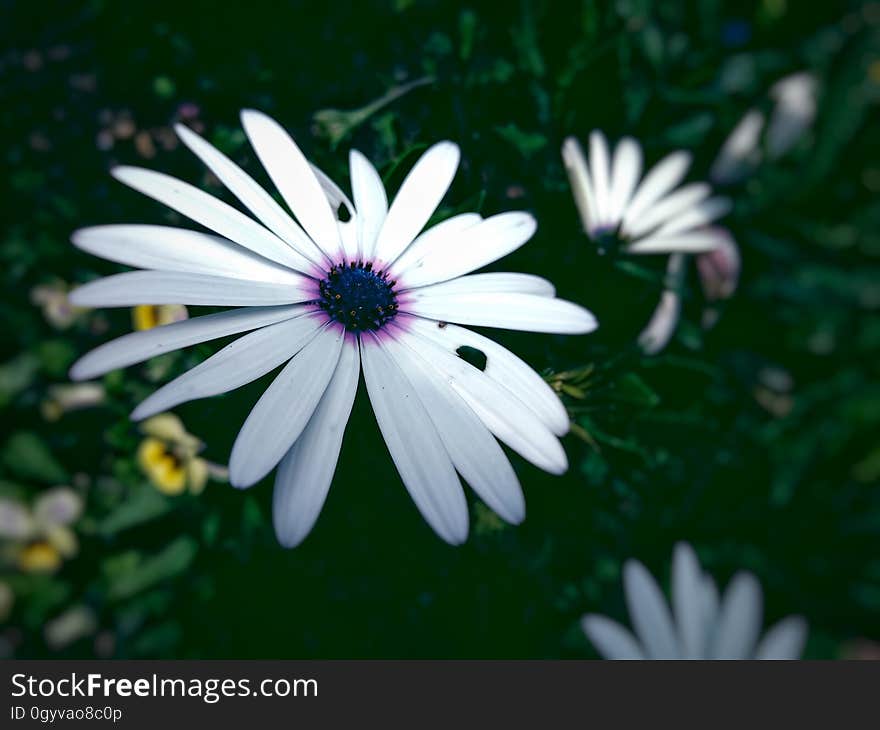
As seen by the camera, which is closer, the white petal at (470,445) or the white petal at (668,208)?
the white petal at (470,445)

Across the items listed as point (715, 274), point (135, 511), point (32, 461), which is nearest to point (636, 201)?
point (715, 274)

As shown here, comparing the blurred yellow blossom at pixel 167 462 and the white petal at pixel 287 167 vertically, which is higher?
the blurred yellow blossom at pixel 167 462

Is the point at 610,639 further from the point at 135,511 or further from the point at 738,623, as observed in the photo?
the point at 135,511

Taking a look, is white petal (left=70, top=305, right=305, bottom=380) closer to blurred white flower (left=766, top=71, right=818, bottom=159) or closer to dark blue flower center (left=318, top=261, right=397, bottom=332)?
dark blue flower center (left=318, top=261, right=397, bottom=332)

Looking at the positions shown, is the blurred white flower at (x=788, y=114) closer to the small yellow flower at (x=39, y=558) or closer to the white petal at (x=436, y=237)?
the white petal at (x=436, y=237)

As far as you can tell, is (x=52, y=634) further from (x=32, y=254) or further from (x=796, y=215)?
(x=796, y=215)

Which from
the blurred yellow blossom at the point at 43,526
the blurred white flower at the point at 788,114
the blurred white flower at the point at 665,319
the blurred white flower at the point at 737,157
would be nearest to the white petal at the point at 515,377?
the blurred white flower at the point at 665,319

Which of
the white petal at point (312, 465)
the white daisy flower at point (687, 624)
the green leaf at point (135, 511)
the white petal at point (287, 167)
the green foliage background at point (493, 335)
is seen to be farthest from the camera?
the green leaf at point (135, 511)
